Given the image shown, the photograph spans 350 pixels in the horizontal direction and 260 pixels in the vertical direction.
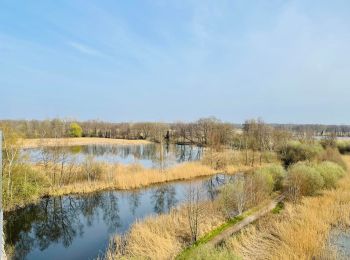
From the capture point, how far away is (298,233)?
10.3 metres

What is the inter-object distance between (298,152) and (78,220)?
25.1m

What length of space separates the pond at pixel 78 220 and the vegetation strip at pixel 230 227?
86.9 inches

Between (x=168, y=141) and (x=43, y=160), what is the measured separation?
44.7 meters

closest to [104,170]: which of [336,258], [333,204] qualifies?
[333,204]

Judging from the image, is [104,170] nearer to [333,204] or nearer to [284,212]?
[284,212]

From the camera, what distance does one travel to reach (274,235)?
11.3 m

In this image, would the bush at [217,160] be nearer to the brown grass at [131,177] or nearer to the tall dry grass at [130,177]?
the brown grass at [131,177]

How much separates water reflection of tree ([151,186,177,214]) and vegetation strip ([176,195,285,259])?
4.53 metres

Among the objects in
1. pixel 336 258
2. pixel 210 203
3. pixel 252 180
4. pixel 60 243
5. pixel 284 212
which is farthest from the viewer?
pixel 252 180

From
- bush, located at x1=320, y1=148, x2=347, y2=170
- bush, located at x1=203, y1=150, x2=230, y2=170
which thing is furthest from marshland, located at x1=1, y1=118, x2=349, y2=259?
bush, located at x1=203, y1=150, x2=230, y2=170

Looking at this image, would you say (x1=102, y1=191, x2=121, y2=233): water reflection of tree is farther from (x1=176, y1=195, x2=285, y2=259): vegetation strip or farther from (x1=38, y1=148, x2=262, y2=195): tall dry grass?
(x1=176, y1=195, x2=285, y2=259): vegetation strip

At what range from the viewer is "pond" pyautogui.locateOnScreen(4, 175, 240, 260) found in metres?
11.9

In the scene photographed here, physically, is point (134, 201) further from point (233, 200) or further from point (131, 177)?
point (233, 200)

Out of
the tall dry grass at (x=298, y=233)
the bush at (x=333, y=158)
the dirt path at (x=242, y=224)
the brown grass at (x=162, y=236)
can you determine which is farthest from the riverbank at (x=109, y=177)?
the tall dry grass at (x=298, y=233)
